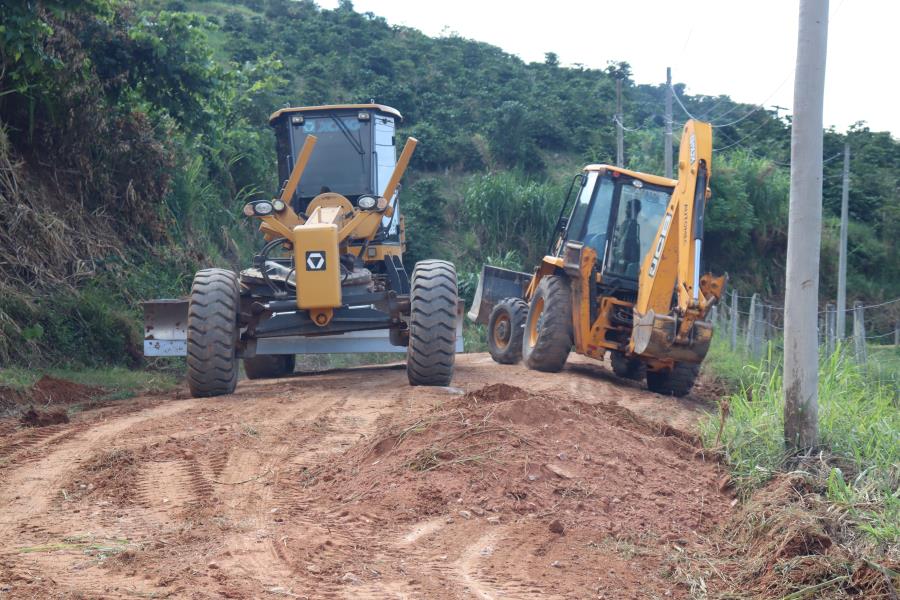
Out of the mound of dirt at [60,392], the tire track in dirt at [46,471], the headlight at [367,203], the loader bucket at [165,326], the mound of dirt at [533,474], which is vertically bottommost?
the mound of dirt at [60,392]

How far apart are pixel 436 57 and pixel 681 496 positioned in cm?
3917

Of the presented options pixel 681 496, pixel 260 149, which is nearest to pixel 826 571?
pixel 681 496

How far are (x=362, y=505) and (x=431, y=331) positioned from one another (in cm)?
438

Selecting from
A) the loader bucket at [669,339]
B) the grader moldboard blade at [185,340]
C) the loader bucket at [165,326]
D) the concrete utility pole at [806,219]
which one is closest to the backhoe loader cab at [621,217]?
the loader bucket at [669,339]

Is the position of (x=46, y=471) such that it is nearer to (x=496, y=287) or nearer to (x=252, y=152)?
(x=496, y=287)

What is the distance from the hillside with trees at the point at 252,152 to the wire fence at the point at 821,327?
277 centimetres

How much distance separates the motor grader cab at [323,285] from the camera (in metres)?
9.55

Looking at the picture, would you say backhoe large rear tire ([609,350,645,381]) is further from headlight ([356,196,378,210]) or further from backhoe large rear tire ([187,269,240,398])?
backhoe large rear tire ([187,269,240,398])

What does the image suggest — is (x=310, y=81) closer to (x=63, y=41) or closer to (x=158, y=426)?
(x=63, y=41)

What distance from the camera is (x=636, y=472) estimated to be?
5949 mm

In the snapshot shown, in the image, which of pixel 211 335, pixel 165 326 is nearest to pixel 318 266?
pixel 211 335

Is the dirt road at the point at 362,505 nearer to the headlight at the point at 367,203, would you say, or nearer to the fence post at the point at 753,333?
the headlight at the point at 367,203

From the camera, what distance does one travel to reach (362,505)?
17.6ft

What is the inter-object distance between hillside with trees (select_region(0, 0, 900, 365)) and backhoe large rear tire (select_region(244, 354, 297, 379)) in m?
1.48
